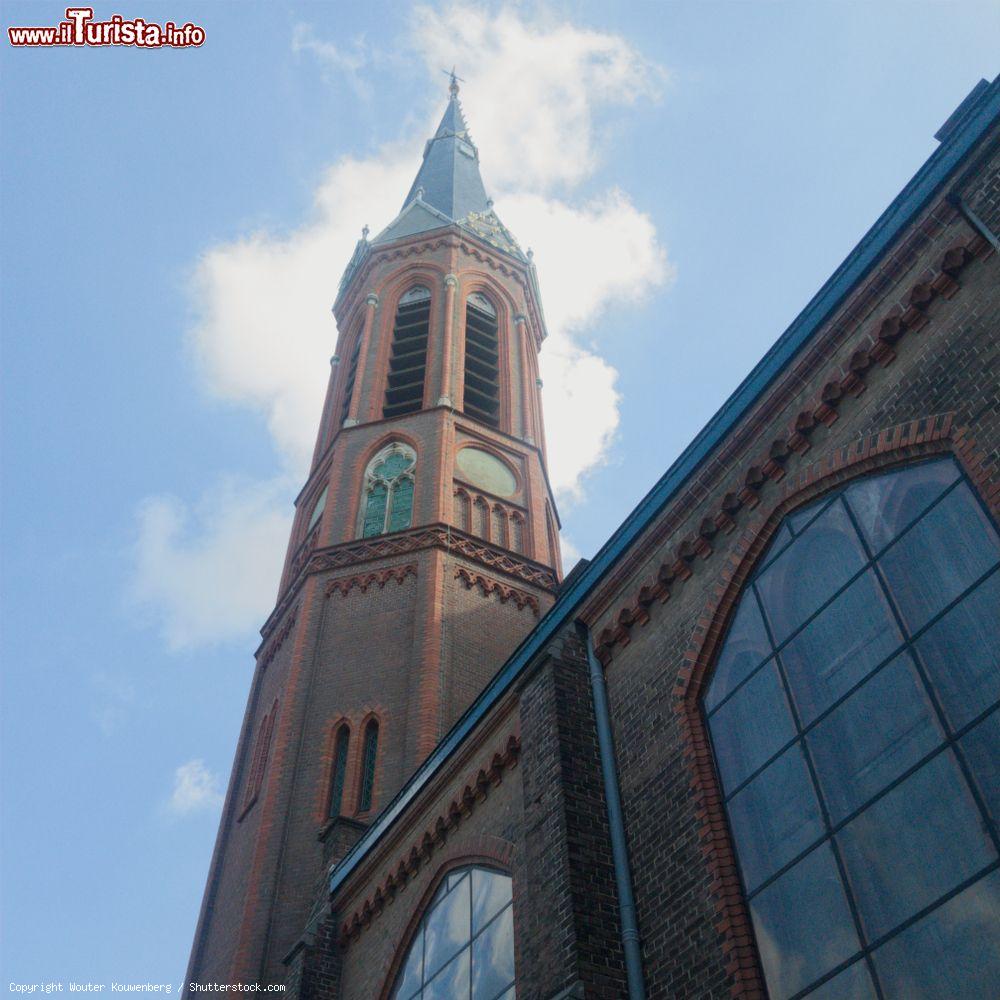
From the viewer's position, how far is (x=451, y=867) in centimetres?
1255

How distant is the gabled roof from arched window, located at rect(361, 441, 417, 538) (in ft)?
35.4

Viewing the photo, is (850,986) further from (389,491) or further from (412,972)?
(389,491)

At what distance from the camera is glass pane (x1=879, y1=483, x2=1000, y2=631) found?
25.5 feet

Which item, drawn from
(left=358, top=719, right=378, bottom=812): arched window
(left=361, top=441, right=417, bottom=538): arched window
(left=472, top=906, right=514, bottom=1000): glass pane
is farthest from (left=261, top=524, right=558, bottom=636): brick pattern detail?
(left=472, top=906, right=514, bottom=1000): glass pane

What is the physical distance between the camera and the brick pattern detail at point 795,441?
29.0ft

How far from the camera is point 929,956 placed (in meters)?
6.92

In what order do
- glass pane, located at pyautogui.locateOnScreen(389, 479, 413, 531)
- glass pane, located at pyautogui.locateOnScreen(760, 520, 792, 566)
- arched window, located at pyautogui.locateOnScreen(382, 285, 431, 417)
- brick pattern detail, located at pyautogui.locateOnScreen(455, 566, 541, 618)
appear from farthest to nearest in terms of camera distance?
arched window, located at pyautogui.locateOnScreen(382, 285, 431, 417) → glass pane, located at pyautogui.locateOnScreen(389, 479, 413, 531) → brick pattern detail, located at pyautogui.locateOnScreen(455, 566, 541, 618) → glass pane, located at pyautogui.locateOnScreen(760, 520, 792, 566)

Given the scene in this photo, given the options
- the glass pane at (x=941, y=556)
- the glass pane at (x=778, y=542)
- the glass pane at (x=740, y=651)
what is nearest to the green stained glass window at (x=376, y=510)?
the glass pane at (x=740, y=651)

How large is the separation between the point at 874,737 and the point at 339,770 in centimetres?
1348

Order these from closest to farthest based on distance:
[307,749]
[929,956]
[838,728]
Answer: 1. [929,956]
2. [838,728]
3. [307,749]

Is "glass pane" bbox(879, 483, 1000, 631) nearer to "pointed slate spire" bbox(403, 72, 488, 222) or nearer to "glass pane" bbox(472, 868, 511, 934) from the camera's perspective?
"glass pane" bbox(472, 868, 511, 934)

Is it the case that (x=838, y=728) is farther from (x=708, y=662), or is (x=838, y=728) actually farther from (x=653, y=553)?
(x=653, y=553)

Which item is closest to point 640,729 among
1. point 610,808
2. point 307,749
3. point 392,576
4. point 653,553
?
point 610,808

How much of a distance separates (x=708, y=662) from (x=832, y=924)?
2819mm
